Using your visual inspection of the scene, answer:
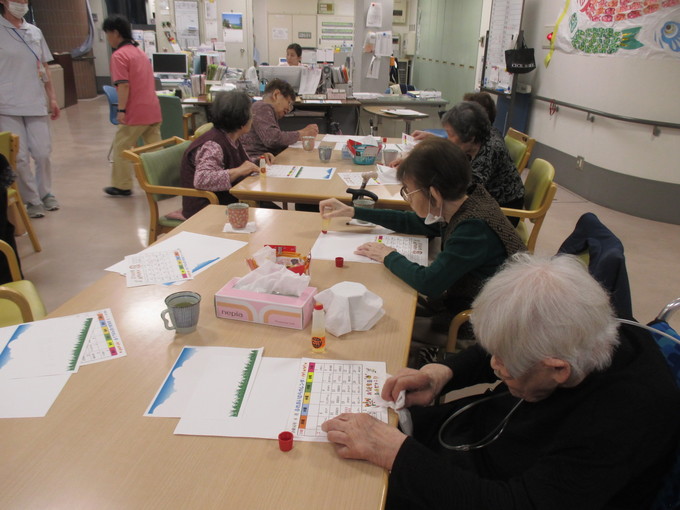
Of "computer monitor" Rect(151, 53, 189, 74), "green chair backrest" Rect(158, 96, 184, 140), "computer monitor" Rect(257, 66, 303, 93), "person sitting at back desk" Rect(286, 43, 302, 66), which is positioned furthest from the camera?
"computer monitor" Rect(151, 53, 189, 74)

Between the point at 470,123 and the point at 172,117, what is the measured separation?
3.99 m

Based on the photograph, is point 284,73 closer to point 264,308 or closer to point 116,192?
point 116,192

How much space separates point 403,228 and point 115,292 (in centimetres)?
113

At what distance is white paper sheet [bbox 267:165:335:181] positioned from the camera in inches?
114

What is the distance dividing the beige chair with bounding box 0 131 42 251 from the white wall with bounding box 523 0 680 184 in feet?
16.2

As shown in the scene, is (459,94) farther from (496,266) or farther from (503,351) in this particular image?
(503,351)

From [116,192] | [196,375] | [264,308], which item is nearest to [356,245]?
[264,308]

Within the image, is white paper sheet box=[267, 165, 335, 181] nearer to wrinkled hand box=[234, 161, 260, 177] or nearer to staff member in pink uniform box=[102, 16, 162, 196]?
wrinkled hand box=[234, 161, 260, 177]

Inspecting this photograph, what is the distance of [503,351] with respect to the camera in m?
0.95

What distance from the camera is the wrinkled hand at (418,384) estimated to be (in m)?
1.13

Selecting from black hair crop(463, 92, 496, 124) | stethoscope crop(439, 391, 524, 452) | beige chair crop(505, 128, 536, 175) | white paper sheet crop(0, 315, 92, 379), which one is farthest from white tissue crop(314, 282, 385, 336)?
black hair crop(463, 92, 496, 124)

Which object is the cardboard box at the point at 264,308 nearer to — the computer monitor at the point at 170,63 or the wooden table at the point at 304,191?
the wooden table at the point at 304,191

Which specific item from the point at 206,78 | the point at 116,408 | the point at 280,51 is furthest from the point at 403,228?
the point at 280,51

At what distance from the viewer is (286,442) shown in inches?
38.1
